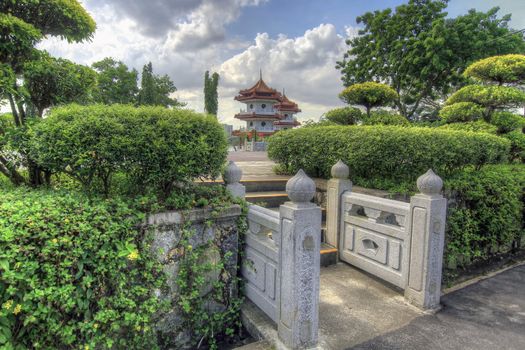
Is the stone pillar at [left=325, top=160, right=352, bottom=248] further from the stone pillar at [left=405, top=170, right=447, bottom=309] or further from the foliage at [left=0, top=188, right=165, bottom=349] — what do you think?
the foliage at [left=0, top=188, right=165, bottom=349]

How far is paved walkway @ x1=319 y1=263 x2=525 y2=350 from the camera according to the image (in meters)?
2.47

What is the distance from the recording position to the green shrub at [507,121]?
694 centimetres

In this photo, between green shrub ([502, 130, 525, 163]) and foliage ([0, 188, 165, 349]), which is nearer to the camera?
foliage ([0, 188, 165, 349])

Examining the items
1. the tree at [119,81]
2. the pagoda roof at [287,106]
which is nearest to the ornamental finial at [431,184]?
the tree at [119,81]

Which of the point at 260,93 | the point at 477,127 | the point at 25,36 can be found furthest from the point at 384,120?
the point at 260,93

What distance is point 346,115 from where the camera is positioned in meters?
8.12

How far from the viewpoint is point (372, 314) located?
9.37 ft

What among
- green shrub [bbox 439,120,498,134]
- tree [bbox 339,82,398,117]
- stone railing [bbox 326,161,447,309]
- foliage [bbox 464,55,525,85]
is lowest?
stone railing [bbox 326,161,447,309]

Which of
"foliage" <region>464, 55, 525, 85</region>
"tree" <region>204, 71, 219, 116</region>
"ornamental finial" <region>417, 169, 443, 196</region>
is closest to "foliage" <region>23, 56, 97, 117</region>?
"ornamental finial" <region>417, 169, 443, 196</region>

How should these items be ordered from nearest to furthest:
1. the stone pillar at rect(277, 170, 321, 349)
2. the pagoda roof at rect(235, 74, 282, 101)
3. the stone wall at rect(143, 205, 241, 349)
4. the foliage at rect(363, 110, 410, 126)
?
the stone pillar at rect(277, 170, 321, 349), the stone wall at rect(143, 205, 241, 349), the foliage at rect(363, 110, 410, 126), the pagoda roof at rect(235, 74, 282, 101)

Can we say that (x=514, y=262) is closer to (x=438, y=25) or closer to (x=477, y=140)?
(x=477, y=140)

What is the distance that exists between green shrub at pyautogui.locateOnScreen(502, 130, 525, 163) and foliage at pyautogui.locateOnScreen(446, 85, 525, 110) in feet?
2.14

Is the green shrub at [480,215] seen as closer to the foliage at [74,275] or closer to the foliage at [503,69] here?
the foliage at [503,69]

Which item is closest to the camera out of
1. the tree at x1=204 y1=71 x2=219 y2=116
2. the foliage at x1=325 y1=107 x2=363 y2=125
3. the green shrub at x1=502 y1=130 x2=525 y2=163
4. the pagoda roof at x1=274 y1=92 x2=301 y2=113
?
the green shrub at x1=502 y1=130 x2=525 y2=163
